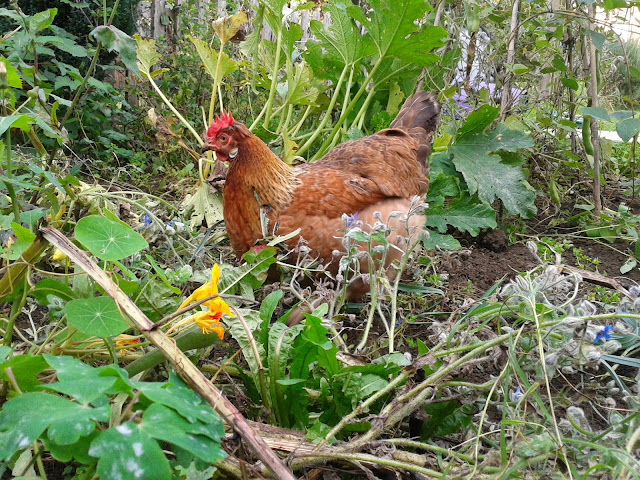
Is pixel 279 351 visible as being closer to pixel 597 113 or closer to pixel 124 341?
pixel 124 341

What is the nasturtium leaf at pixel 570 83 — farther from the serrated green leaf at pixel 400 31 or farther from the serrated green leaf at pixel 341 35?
the serrated green leaf at pixel 341 35

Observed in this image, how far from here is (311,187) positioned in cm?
261

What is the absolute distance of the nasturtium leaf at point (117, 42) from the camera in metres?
1.90

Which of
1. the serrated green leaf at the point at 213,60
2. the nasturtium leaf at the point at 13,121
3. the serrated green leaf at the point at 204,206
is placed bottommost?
the serrated green leaf at the point at 204,206

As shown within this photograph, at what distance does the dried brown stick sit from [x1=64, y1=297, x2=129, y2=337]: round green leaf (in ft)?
0.27

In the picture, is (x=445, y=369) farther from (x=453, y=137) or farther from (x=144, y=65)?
(x=144, y=65)

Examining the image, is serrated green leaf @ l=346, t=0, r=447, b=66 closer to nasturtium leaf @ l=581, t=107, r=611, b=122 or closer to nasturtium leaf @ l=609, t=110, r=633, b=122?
nasturtium leaf @ l=581, t=107, r=611, b=122

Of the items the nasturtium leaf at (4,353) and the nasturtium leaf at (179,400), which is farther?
the nasturtium leaf at (4,353)

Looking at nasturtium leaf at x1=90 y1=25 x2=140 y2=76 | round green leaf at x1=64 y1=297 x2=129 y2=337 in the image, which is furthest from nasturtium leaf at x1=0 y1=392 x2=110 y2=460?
nasturtium leaf at x1=90 y1=25 x2=140 y2=76

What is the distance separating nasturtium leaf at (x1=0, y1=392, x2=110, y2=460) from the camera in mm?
744

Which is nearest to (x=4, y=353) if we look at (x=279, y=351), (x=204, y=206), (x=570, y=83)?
(x=279, y=351)

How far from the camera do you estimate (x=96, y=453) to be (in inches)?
29.3

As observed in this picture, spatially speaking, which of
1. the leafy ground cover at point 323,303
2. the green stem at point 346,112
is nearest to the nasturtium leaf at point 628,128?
the leafy ground cover at point 323,303

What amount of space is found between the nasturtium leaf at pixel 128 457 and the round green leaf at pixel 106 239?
19.8 inches
